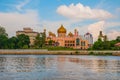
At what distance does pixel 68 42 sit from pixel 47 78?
107 meters

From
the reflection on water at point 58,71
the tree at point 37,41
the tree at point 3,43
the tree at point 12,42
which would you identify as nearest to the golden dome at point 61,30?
the tree at point 37,41

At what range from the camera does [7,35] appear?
122 m

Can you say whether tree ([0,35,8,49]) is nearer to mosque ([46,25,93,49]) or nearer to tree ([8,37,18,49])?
tree ([8,37,18,49])

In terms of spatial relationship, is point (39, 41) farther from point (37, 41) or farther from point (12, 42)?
point (12, 42)

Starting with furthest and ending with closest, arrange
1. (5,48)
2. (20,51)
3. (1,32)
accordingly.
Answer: (1,32), (5,48), (20,51)

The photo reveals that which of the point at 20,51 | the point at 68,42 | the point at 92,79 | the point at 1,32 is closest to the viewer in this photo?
the point at 92,79

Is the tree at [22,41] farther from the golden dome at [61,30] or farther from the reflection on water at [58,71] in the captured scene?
the reflection on water at [58,71]

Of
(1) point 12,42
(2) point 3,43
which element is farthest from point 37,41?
(2) point 3,43

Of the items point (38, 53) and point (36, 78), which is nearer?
point (36, 78)

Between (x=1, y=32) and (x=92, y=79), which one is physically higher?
(x=1, y=32)

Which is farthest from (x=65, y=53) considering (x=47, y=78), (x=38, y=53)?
(x=47, y=78)

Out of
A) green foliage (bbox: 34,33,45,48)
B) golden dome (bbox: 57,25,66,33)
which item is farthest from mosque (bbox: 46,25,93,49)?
green foliage (bbox: 34,33,45,48)

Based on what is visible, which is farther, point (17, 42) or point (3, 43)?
point (17, 42)

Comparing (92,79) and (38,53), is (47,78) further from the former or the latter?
(38,53)
